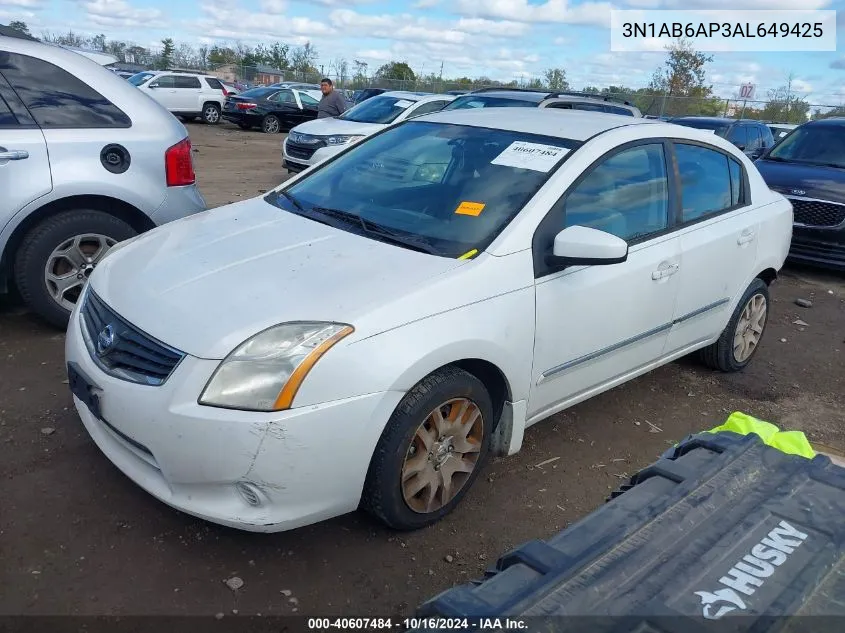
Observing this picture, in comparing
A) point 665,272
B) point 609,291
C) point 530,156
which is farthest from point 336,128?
point 609,291

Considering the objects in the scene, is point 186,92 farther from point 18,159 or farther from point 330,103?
point 18,159

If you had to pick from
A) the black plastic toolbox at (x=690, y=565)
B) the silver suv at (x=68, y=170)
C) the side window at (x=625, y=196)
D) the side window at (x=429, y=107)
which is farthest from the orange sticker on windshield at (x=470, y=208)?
the side window at (x=429, y=107)

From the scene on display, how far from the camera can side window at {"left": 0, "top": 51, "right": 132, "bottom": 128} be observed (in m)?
4.37

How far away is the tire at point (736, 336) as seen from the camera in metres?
4.57

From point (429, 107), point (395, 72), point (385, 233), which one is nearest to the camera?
point (385, 233)

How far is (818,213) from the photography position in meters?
7.63

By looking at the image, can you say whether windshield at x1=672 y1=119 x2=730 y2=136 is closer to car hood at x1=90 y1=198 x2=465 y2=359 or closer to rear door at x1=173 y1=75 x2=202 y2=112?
car hood at x1=90 y1=198 x2=465 y2=359

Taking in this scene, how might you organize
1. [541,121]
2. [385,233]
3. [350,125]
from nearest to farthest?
[385,233] → [541,121] → [350,125]

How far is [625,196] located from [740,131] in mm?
11363

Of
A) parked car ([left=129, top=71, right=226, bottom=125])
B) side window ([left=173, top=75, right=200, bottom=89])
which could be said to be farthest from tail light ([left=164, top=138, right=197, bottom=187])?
side window ([left=173, top=75, right=200, bottom=89])

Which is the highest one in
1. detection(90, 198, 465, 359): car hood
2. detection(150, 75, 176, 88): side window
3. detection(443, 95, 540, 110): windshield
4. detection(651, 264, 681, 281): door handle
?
detection(150, 75, 176, 88): side window

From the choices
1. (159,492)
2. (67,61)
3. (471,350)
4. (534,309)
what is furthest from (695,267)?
(67,61)

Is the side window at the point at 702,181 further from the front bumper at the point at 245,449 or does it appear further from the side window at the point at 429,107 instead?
the side window at the point at 429,107

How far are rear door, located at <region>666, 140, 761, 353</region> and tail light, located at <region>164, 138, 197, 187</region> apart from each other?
10.4ft
